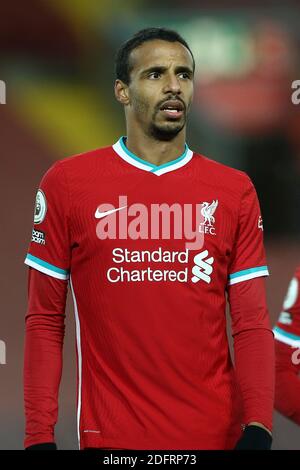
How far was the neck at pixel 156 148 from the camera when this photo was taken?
259 cm

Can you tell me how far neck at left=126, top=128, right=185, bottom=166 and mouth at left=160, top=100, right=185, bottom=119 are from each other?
8 cm

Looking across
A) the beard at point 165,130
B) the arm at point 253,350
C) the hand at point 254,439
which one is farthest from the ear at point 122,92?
the hand at point 254,439

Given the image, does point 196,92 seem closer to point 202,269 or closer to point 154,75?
point 154,75

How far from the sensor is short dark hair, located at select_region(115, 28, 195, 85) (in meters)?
2.58

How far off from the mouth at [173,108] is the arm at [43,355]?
0.50 meters

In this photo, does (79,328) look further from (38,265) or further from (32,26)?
(32,26)

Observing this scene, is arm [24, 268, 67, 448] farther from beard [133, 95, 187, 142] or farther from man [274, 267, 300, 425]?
man [274, 267, 300, 425]

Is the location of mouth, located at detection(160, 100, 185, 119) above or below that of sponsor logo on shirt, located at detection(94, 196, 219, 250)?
above

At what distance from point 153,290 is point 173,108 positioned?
46 cm

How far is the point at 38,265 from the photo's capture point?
252 centimetres

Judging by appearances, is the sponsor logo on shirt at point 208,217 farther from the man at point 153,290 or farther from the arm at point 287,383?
the arm at point 287,383

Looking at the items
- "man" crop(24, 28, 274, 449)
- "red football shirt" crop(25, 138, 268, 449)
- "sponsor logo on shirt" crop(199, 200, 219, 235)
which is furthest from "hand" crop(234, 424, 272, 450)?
"sponsor logo on shirt" crop(199, 200, 219, 235)
